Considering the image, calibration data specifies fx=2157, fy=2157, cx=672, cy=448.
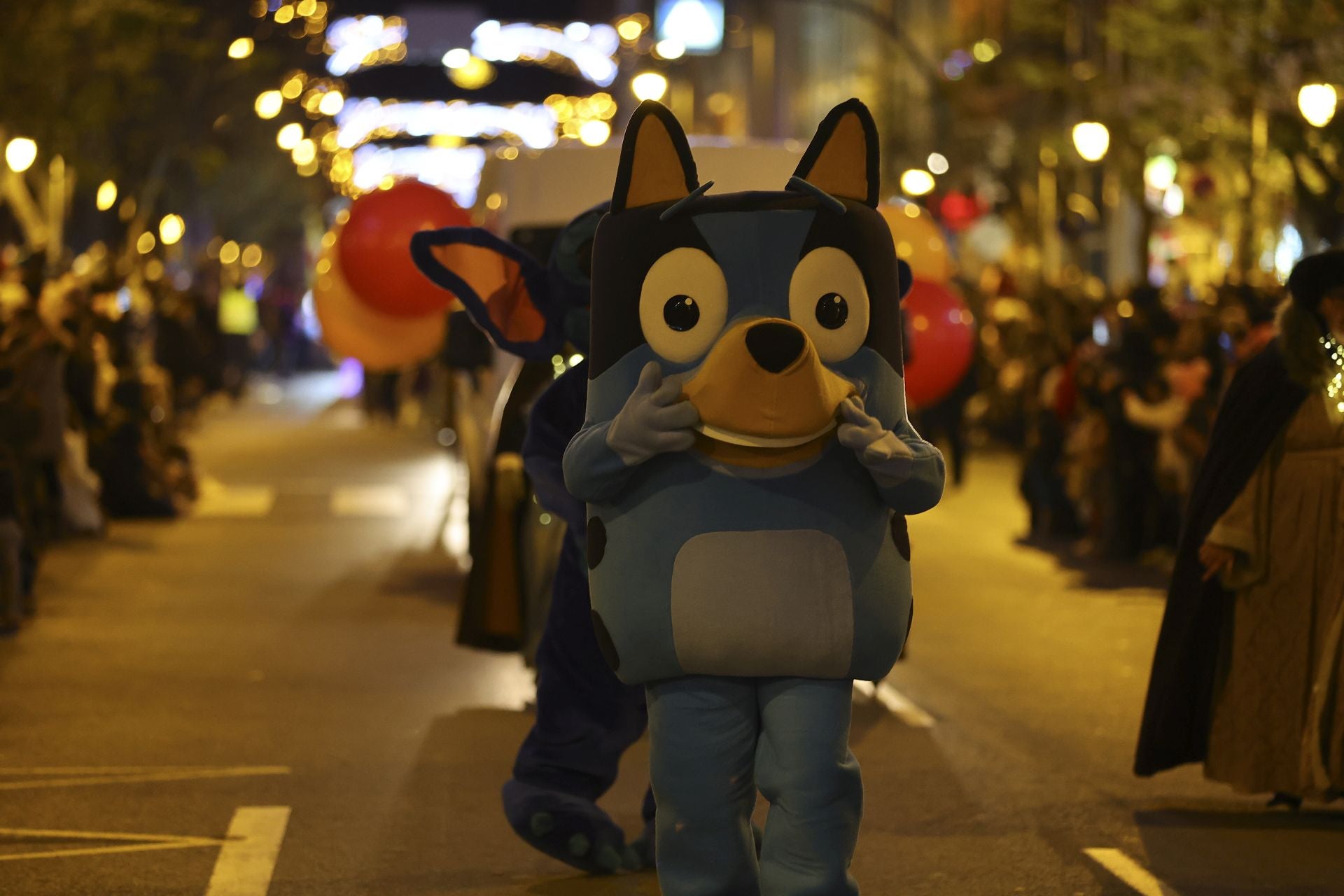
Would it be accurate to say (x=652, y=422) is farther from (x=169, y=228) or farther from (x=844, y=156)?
(x=169, y=228)

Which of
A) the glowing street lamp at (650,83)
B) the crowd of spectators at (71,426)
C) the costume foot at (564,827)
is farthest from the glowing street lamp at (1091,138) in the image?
the costume foot at (564,827)

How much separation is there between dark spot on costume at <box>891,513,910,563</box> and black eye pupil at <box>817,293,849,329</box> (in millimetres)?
540

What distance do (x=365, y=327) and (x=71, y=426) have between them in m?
3.91

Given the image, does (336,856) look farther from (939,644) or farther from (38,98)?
(38,98)

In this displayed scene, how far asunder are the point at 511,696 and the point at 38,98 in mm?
18534

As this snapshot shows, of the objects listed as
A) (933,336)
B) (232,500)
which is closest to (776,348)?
(933,336)

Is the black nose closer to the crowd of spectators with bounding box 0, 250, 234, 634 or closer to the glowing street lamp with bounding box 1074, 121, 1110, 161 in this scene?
the crowd of spectators with bounding box 0, 250, 234, 634

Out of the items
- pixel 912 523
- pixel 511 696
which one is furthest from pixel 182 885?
pixel 912 523

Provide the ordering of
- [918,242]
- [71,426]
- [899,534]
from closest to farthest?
[899,534] → [918,242] → [71,426]

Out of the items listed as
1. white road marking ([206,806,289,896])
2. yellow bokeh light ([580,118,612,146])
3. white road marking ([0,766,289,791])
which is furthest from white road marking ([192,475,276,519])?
yellow bokeh light ([580,118,612,146])

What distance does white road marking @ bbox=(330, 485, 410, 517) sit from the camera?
18.7 m

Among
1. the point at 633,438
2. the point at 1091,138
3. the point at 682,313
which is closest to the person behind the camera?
the point at 633,438

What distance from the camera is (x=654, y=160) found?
541 centimetres

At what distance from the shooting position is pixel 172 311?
25688 mm
